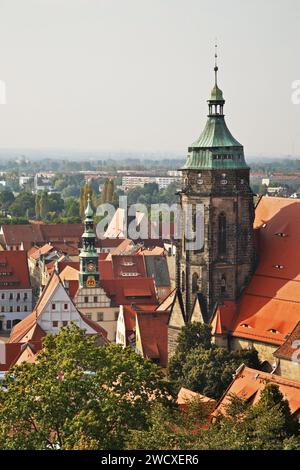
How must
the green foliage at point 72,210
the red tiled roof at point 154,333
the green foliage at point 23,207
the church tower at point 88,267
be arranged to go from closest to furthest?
1. the red tiled roof at point 154,333
2. the church tower at point 88,267
3. the green foliage at point 72,210
4. the green foliage at point 23,207

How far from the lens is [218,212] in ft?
184

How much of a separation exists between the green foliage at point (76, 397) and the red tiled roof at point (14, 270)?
5085 centimetres

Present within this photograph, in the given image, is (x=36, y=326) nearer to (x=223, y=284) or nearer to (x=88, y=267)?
(x=223, y=284)

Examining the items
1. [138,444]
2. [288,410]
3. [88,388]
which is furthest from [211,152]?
[138,444]

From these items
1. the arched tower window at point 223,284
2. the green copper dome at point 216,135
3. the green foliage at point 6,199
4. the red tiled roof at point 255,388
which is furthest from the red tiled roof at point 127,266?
the green foliage at point 6,199

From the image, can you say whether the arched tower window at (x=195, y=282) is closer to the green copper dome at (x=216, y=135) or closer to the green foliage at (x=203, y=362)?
the green foliage at (x=203, y=362)

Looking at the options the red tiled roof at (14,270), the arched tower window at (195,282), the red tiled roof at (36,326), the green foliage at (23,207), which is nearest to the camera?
the arched tower window at (195,282)

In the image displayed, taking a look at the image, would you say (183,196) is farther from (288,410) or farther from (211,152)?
(288,410)

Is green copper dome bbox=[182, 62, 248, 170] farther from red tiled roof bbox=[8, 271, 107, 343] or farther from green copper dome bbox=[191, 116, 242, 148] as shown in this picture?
red tiled roof bbox=[8, 271, 107, 343]

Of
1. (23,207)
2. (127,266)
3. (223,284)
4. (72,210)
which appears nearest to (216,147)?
(223,284)

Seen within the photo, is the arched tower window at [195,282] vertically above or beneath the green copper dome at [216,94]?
beneath

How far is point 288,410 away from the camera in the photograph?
37.8m

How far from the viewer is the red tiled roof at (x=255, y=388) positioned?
40.5m

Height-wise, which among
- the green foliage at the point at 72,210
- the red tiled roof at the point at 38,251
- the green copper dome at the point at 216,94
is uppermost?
the green copper dome at the point at 216,94
